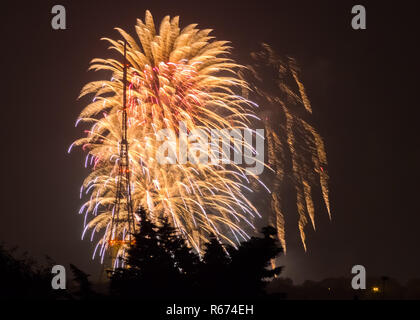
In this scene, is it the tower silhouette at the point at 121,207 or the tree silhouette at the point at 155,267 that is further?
the tower silhouette at the point at 121,207

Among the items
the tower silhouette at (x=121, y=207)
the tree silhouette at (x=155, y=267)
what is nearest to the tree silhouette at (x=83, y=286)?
the tree silhouette at (x=155, y=267)

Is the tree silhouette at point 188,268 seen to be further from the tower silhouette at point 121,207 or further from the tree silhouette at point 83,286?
the tower silhouette at point 121,207

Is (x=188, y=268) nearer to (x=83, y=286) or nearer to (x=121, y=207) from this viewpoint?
(x=83, y=286)

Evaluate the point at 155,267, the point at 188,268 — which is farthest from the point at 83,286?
the point at 188,268

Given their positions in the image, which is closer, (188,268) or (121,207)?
(188,268)

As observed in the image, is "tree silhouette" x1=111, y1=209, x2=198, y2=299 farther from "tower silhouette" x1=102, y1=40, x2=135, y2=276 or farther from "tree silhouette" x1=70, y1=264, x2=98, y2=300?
→ "tower silhouette" x1=102, y1=40, x2=135, y2=276

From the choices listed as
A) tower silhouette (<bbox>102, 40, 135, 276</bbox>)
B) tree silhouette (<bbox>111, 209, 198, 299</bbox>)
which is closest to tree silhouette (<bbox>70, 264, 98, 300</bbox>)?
tree silhouette (<bbox>111, 209, 198, 299</bbox>)

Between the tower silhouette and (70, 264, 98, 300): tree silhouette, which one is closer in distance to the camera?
(70, 264, 98, 300): tree silhouette

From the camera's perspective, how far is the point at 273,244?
40344 mm
